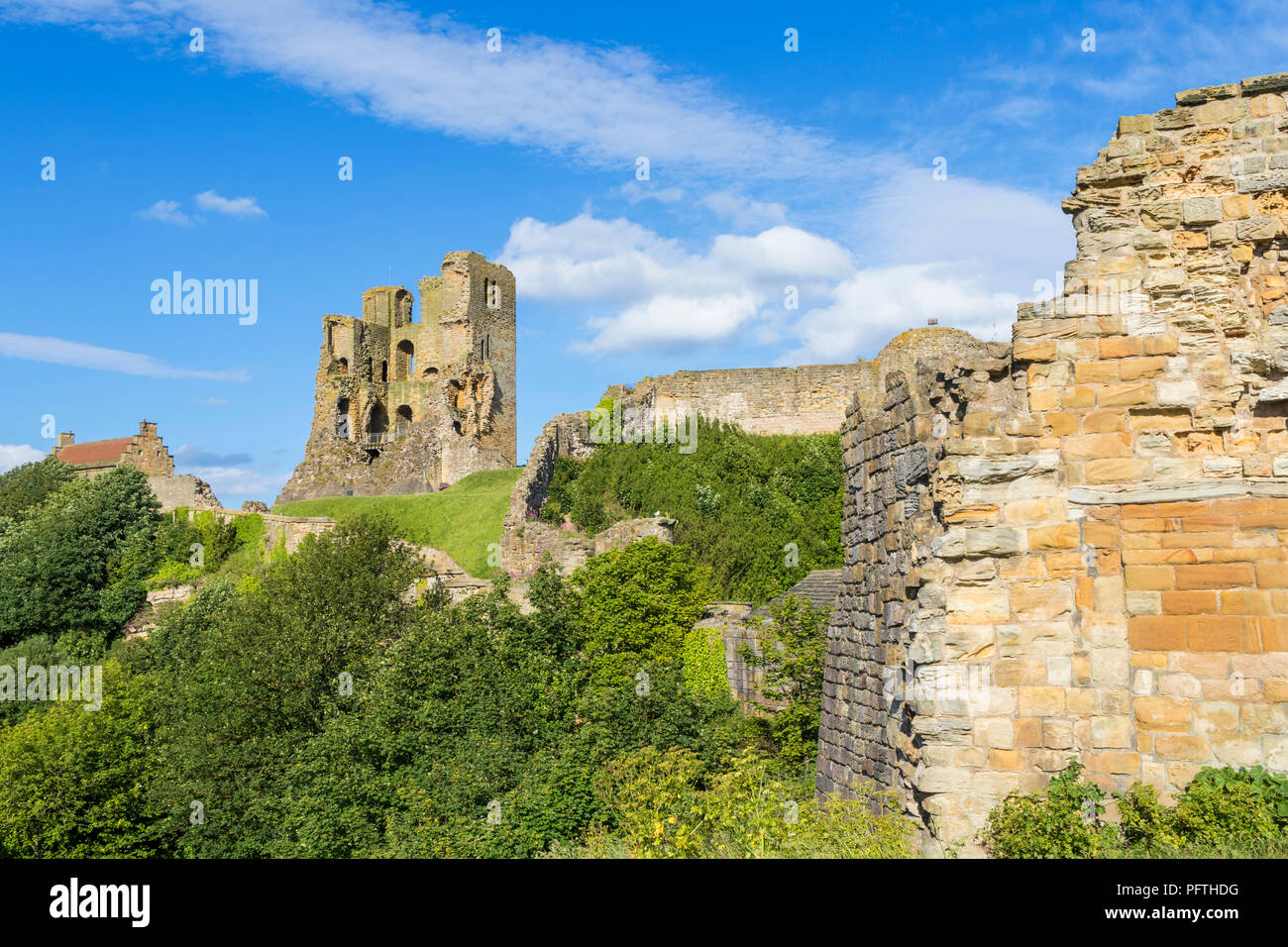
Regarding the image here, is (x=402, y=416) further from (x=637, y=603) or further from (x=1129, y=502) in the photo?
(x=1129, y=502)

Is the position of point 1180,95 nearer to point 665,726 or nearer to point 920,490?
point 920,490

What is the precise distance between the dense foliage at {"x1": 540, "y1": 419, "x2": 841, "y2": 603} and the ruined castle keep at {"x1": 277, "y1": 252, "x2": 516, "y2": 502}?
597 inches

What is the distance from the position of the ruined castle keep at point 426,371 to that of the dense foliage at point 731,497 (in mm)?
15175

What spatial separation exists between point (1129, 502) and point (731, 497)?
21903 mm

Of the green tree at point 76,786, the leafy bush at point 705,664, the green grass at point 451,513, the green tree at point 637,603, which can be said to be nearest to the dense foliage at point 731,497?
the green tree at point 637,603

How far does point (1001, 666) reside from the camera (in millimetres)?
6441

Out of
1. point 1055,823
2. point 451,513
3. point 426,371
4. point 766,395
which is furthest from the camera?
point 426,371

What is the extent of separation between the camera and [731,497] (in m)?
28.4

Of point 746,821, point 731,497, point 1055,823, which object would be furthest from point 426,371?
point 1055,823

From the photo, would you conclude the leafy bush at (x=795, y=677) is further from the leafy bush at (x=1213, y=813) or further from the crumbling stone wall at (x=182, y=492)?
the crumbling stone wall at (x=182, y=492)

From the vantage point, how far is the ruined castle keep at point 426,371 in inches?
1839

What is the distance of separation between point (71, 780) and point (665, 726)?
16278 mm

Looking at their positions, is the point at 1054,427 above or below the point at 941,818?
above
